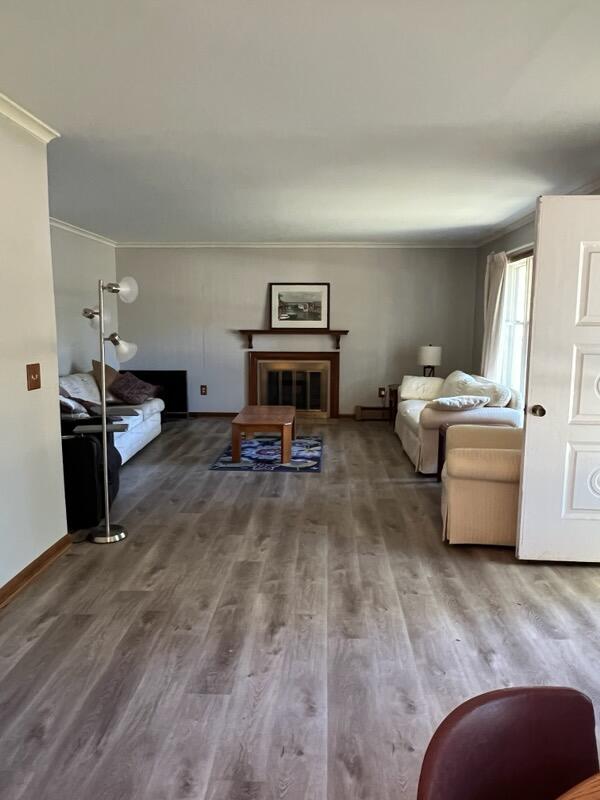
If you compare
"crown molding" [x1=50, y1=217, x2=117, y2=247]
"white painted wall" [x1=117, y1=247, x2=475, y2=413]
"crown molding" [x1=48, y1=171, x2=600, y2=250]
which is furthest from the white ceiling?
"white painted wall" [x1=117, y1=247, x2=475, y2=413]

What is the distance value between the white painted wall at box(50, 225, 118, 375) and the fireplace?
2016 millimetres

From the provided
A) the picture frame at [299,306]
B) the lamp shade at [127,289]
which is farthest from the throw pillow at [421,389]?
the lamp shade at [127,289]

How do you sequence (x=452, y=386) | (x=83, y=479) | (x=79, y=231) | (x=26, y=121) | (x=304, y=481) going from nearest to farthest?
(x=26, y=121) < (x=83, y=479) < (x=304, y=481) < (x=452, y=386) < (x=79, y=231)

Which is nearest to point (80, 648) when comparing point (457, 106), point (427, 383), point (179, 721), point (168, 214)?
point (179, 721)

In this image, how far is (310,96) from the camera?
253 cm

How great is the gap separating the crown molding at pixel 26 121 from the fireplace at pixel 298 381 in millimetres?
4726

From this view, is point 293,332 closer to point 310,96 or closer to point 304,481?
point 304,481

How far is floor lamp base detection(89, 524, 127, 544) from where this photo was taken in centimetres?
347

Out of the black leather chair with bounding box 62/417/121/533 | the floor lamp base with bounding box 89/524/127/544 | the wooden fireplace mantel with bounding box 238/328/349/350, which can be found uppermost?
the wooden fireplace mantel with bounding box 238/328/349/350

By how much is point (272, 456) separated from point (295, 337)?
250cm

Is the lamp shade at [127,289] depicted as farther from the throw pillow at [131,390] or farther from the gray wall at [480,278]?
the gray wall at [480,278]

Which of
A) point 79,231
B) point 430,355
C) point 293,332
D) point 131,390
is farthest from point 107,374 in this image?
point 430,355

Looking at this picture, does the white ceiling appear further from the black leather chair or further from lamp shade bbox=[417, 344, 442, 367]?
lamp shade bbox=[417, 344, 442, 367]

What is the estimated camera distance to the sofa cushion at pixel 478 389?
521cm
